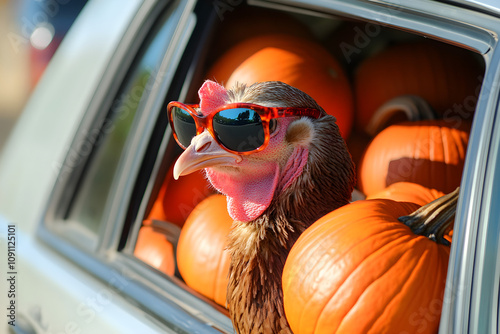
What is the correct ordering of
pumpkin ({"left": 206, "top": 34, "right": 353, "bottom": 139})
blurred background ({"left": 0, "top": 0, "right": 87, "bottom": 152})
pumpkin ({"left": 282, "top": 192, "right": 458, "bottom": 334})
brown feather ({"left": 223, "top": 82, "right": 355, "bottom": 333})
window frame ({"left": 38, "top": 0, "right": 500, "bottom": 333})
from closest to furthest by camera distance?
window frame ({"left": 38, "top": 0, "right": 500, "bottom": 333}) < pumpkin ({"left": 282, "top": 192, "right": 458, "bottom": 334}) < brown feather ({"left": 223, "top": 82, "right": 355, "bottom": 333}) < pumpkin ({"left": 206, "top": 34, "right": 353, "bottom": 139}) < blurred background ({"left": 0, "top": 0, "right": 87, "bottom": 152})

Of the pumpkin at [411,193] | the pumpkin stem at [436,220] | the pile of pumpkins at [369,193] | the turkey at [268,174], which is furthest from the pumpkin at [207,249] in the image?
the pumpkin stem at [436,220]

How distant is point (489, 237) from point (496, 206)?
6 cm

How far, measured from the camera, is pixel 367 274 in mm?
1171

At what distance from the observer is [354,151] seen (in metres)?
1.89

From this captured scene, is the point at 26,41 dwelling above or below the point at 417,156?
above

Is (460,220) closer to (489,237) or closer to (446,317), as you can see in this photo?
(489,237)

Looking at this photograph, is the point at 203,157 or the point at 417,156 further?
the point at 417,156

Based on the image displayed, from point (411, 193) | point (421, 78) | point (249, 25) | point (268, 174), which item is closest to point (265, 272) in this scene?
point (268, 174)

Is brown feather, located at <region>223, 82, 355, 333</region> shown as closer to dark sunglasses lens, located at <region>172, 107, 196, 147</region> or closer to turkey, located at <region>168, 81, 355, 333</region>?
turkey, located at <region>168, 81, 355, 333</region>

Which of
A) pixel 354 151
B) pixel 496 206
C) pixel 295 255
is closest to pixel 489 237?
pixel 496 206

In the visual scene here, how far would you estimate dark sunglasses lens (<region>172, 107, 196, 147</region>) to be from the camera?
1416 millimetres

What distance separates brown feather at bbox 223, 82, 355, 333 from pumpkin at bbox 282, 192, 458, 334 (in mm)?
83

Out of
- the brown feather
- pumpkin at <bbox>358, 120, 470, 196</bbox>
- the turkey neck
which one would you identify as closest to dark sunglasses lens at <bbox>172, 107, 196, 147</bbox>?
the brown feather

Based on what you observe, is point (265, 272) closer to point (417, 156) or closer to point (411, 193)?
point (411, 193)
